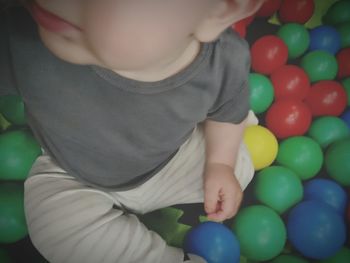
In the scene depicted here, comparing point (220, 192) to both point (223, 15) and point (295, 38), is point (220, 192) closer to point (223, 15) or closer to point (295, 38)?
point (223, 15)

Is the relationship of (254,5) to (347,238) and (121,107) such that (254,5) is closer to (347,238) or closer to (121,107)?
(121,107)

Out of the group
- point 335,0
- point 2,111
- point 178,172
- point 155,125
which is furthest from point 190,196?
point 335,0

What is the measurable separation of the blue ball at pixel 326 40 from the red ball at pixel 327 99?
131 millimetres

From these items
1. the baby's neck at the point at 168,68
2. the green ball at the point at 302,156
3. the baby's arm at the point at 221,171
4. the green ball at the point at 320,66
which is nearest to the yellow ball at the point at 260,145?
the green ball at the point at 302,156

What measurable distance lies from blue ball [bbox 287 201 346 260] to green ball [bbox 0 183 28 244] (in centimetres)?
48

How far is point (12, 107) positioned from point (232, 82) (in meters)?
0.44

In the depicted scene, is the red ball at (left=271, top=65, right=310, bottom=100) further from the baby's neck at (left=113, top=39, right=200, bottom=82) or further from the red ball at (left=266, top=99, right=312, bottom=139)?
the baby's neck at (left=113, top=39, right=200, bottom=82)

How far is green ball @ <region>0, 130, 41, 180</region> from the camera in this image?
2.52 ft

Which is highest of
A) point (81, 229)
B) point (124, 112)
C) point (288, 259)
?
point (124, 112)

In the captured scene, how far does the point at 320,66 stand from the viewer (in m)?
1.02

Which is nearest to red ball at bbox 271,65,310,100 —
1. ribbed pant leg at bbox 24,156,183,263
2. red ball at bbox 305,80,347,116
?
red ball at bbox 305,80,347,116

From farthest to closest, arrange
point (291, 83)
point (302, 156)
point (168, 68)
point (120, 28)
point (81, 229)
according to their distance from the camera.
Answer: point (291, 83), point (302, 156), point (81, 229), point (168, 68), point (120, 28)

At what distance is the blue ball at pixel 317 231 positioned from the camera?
75 centimetres

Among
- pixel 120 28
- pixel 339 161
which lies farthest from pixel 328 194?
pixel 120 28
